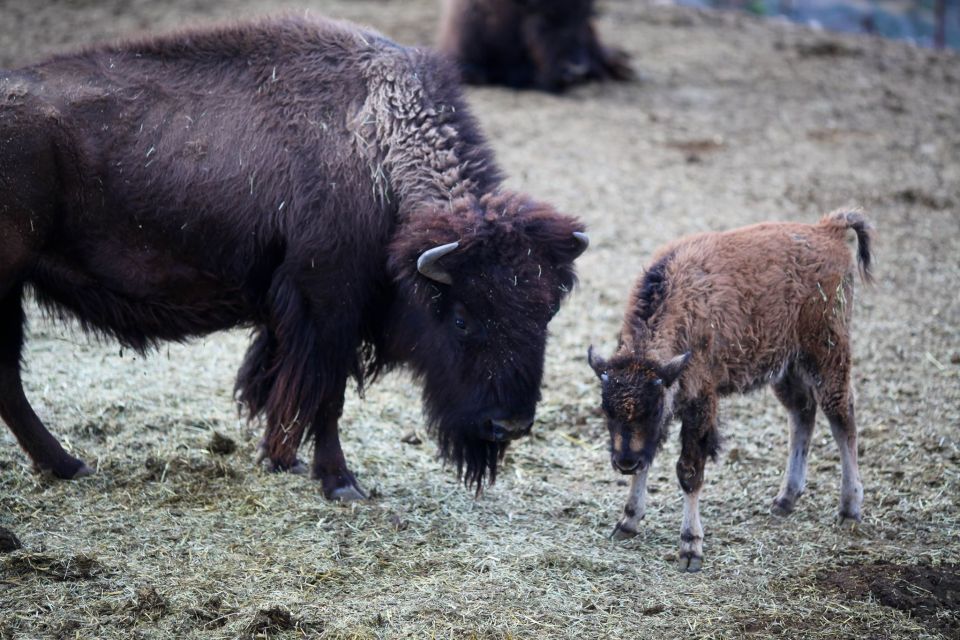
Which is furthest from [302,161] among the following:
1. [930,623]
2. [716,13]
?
[716,13]

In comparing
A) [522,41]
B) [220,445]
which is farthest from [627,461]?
[522,41]

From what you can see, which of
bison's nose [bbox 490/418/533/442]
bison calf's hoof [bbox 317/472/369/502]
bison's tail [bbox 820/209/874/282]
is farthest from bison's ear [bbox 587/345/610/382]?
bison's tail [bbox 820/209/874/282]

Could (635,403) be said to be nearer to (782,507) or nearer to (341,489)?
(782,507)

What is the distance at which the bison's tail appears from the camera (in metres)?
4.87

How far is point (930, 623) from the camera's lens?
12.6 ft

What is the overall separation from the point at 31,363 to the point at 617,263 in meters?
4.04

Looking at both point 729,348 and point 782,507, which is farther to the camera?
point 782,507

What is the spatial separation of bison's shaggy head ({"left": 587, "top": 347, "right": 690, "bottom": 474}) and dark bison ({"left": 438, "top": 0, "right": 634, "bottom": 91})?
7953 mm

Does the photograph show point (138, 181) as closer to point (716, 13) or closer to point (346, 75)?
point (346, 75)

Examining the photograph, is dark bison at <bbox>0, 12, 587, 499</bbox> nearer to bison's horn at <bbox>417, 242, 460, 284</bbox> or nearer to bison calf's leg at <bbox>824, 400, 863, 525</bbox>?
bison's horn at <bbox>417, 242, 460, 284</bbox>

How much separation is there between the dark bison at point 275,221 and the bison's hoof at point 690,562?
83 cm

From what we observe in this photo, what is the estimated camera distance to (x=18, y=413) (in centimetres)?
477

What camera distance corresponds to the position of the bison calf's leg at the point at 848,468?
463 centimetres

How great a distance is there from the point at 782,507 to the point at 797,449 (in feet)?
0.90
